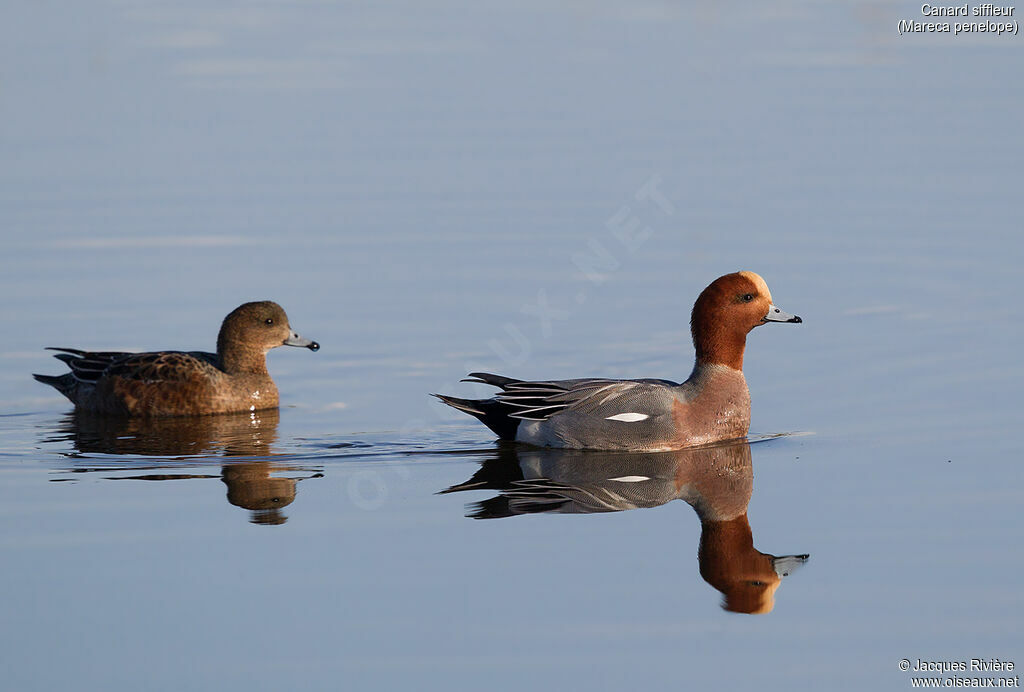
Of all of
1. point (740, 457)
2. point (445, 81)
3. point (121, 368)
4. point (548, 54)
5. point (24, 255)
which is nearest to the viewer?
point (740, 457)

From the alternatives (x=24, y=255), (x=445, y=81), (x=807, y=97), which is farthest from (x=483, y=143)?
(x=24, y=255)

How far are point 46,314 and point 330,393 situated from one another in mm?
2853

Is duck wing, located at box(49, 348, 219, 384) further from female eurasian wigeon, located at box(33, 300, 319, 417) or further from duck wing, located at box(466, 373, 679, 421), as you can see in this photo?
duck wing, located at box(466, 373, 679, 421)

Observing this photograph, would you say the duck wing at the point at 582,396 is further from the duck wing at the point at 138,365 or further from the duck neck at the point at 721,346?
the duck wing at the point at 138,365

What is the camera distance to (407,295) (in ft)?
43.7

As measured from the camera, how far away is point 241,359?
11977 millimetres

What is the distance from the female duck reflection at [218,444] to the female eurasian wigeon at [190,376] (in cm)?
10

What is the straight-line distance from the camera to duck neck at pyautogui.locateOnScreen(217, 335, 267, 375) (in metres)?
12.0

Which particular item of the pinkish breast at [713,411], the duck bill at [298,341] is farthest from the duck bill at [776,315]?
the duck bill at [298,341]

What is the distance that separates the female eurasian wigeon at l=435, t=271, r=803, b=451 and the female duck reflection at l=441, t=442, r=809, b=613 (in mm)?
107

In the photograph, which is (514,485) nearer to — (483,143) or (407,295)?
(407,295)

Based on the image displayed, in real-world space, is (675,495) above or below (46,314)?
below

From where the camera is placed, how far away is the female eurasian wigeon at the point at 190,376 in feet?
38.2

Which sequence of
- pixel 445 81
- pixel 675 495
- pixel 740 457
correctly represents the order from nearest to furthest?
pixel 675 495
pixel 740 457
pixel 445 81
